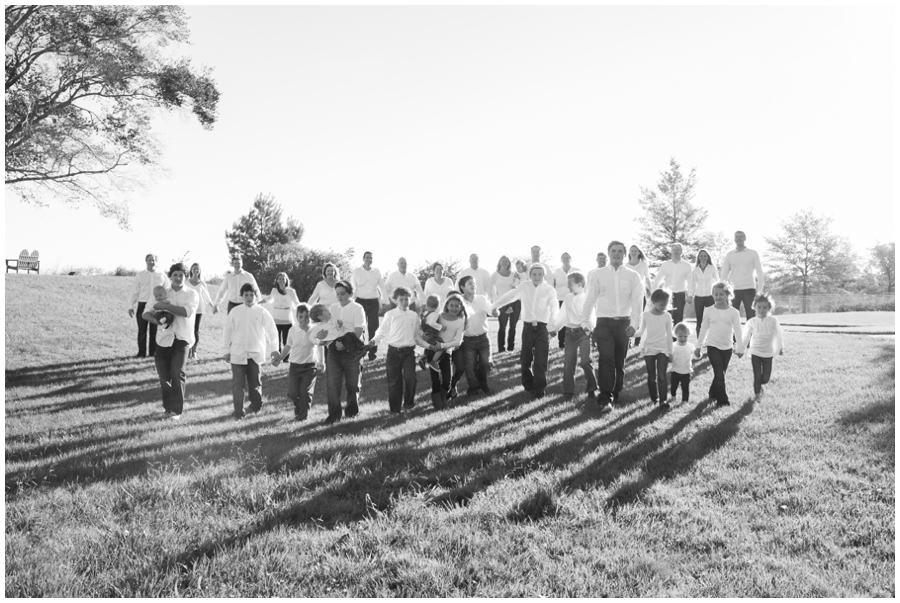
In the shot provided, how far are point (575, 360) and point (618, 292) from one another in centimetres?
139

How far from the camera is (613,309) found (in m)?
8.44

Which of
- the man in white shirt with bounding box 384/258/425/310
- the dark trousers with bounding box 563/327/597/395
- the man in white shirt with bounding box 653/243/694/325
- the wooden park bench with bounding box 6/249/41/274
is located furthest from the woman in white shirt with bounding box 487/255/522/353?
the wooden park bench with bounding box 6/249/41/274

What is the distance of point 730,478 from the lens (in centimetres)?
532

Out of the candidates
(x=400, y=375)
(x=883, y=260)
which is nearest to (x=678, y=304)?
(x=400, y=375)

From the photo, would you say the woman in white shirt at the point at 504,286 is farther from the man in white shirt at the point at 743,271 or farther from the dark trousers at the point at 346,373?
the dark trousers at the point at 346,373

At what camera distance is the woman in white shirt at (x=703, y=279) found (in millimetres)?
12023

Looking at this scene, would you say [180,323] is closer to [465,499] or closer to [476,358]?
[476,358]

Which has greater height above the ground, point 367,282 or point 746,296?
point 367,282

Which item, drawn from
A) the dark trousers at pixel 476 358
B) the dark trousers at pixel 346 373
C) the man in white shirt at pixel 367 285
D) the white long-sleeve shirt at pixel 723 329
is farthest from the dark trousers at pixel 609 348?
the man in white shirt at pixel 367 285

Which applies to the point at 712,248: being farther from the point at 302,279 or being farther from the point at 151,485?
the point at 151,485

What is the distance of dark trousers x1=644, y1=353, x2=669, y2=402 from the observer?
8.47m

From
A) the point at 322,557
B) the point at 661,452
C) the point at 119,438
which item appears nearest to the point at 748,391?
the point at 661,452

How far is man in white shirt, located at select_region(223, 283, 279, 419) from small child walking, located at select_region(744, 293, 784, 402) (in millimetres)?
7247

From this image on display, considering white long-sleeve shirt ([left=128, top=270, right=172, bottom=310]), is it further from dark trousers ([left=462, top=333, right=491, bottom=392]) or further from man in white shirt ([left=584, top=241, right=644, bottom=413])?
man in white shirt ([left=584, top=241, right=644, bottom=413])
